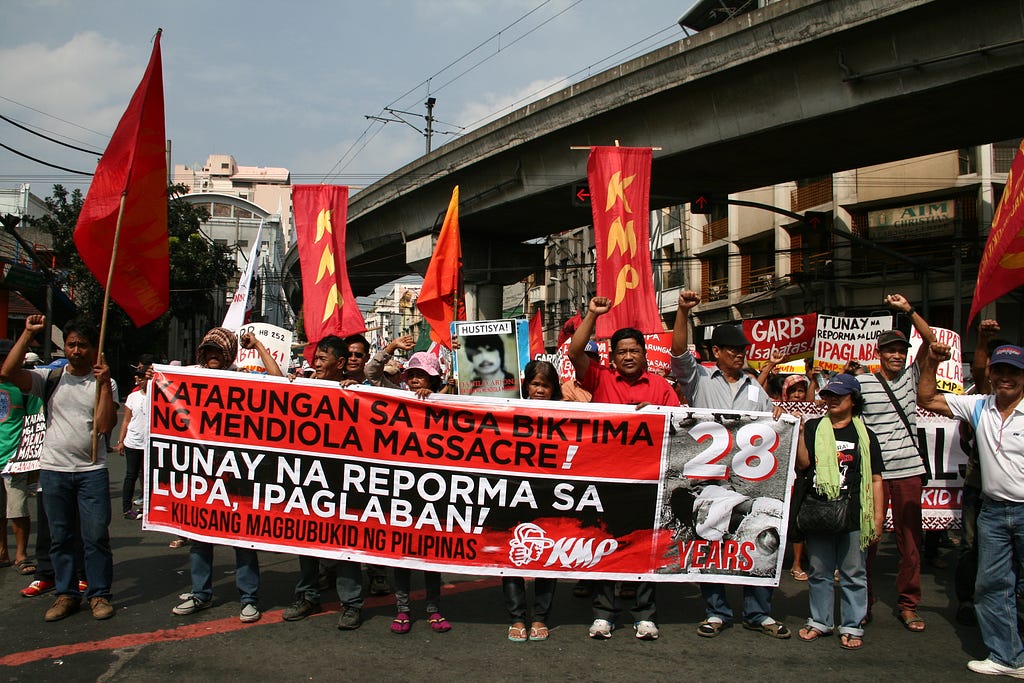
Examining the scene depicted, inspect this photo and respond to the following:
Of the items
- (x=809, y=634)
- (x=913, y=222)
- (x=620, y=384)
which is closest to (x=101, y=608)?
(x=620, y=384)

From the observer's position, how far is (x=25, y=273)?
74.8ft

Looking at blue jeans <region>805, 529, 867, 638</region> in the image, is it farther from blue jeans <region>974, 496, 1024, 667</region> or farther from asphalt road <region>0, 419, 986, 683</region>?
blue jeans <region>974, 496, 1024, 667</region>

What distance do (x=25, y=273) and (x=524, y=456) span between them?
22.9m

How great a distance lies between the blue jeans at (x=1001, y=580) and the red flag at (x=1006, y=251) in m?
1.14

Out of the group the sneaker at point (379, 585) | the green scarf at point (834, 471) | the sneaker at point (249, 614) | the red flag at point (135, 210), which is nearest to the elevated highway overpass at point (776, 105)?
the green scarf at point (834, 471)

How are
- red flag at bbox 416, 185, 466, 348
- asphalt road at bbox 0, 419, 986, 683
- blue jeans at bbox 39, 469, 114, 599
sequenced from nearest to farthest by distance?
asphalt road at bbox 0, 419, 986, 683 < blue jeans at bbox 39, 469, 114, 599 < red flag at bbox 416, 185, 466, 348

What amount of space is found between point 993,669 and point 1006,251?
2.35 meters

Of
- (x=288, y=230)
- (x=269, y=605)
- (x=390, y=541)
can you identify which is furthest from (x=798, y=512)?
(x=288, y=230)

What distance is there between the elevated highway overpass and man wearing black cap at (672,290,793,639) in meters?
7.82

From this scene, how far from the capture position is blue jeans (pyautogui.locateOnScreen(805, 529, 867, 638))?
4691 millimetres

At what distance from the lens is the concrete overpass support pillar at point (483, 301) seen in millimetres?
21781

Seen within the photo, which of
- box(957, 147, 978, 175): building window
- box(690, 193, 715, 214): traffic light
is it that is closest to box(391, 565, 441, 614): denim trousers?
box(690, 193, 715, 214): traffic light

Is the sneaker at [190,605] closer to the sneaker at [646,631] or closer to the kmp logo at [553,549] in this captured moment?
the kmp logo at [553,549]

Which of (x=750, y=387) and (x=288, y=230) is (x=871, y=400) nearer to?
(x=750, y=387)
